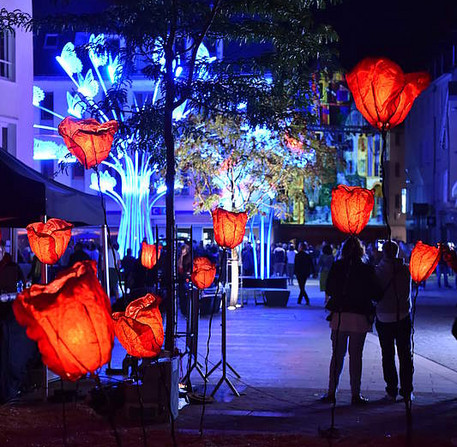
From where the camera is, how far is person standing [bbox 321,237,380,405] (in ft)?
30.3

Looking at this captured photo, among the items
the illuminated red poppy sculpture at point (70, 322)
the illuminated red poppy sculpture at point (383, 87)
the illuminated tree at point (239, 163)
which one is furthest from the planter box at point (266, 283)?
the illuminated red poppy sculpture at point (70, 322)

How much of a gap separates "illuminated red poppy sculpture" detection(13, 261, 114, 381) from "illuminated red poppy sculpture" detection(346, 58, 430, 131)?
3.09 metres

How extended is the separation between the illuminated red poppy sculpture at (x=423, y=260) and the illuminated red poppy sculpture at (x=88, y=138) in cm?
402

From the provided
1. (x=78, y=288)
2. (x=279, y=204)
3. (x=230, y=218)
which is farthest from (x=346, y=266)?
(x=279, y=204)

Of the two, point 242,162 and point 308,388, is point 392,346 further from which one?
point 242,162

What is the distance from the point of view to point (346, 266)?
30.5ft

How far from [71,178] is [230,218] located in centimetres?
3412

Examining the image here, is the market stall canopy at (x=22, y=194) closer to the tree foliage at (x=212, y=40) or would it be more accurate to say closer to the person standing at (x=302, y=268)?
the tree foliage at (x=212, y=40)

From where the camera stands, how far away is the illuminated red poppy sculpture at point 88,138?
339 inches

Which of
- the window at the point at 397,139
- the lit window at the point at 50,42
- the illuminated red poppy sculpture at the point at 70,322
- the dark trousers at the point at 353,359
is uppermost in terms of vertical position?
the lit window at the point at 50,42

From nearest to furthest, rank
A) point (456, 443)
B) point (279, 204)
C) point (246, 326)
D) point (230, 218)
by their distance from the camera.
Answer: point (456, 443) < point (230, 218) < point (246, 326) < point (279, 204)

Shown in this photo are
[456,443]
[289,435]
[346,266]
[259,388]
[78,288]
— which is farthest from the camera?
[259,388]

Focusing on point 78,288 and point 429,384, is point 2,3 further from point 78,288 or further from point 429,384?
point 78,288

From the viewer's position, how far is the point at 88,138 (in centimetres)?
861
